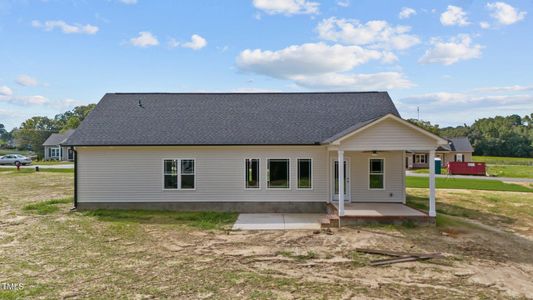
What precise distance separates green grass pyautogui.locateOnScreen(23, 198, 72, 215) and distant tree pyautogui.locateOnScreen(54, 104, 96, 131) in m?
14.7

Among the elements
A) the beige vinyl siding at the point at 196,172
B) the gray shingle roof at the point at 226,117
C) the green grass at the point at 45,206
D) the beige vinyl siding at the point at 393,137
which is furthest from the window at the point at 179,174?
the beige vinyl siding at the point at 393,137

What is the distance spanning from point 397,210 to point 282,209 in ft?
15.3

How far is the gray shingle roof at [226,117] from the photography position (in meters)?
15.4

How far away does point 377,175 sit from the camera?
1552cm

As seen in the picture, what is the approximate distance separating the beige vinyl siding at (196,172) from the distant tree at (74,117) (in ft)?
55.5

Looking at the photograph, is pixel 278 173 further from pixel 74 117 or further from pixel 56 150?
pixel 74 117

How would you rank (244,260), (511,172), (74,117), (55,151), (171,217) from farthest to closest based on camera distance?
(74,117)
(55,151)
(511,172)
(171,217)
(244,260)

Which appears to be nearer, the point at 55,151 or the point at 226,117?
the point at 226,117

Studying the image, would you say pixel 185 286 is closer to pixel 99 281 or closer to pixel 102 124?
pixel 99 281

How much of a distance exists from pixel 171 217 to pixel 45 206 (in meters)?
6.58

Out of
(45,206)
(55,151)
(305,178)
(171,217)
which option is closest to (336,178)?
(305,178)

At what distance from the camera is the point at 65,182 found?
84.8 feet

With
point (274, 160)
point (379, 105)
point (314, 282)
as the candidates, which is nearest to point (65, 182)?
point (274, 160)

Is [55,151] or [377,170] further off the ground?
[55,151]
